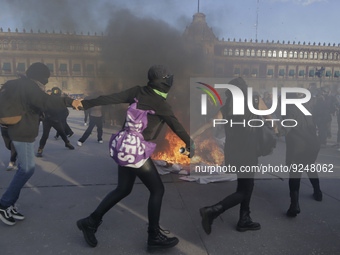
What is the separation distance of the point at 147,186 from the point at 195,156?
2.95m

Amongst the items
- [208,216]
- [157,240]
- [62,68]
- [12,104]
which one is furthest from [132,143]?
[62,68]

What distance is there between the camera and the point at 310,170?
11.1ft

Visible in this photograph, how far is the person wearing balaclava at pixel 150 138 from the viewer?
221 cm

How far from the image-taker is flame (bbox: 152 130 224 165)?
507 centimetres

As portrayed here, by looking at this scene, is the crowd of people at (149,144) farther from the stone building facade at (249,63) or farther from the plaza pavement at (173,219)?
the stone building facade at (249,63)

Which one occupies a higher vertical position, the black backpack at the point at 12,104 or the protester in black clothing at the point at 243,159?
the black backpack at the point at 12,104

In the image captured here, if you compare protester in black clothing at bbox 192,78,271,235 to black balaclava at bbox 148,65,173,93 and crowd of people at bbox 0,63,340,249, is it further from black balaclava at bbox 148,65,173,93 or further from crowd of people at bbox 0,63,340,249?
black balaclava at bbox 148,65,173,93

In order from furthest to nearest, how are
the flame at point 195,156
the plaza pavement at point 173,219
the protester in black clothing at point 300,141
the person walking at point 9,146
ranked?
1. the flame at point 195,156
2. the person walking at point 9,146
3. the protester in black clothing at point 300,141
4. the plaza pavement at point 173,219

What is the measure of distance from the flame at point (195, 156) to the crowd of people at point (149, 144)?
79.8 inches

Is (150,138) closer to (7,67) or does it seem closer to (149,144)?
(149,144)

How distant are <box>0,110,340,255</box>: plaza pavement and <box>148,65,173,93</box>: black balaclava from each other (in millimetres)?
1480

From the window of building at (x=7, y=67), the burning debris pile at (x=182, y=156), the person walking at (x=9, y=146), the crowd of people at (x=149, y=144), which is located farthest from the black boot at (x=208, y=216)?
the window of building at (x=7, y=67)

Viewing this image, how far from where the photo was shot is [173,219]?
2.90m

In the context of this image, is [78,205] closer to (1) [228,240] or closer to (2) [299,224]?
(1) [228,240]
